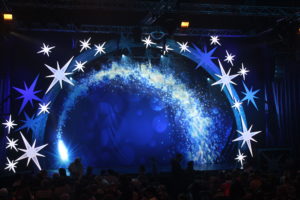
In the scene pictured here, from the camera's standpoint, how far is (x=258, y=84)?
11.9 metres

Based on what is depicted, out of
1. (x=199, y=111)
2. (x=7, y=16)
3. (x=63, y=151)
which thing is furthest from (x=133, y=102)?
(x=7, y=16)

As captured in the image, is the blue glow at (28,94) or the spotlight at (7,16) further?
the blue glow at (28,94)

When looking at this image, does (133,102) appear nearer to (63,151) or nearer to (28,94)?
(63,151)

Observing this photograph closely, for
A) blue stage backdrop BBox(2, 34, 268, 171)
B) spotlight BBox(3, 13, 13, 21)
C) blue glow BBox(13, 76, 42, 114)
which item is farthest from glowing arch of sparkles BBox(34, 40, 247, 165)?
spotlight BBox(3, 13, 13, 21)

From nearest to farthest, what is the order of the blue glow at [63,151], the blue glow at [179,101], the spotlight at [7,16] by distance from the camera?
the spotlight at [7,16] < the blue glow at [63,151] < the blue glow at [179,101]

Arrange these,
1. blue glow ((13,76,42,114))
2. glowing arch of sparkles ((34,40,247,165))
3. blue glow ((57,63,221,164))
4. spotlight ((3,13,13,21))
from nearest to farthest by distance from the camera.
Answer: spotlight ((3,13,13,21)) → blue glow ((13,76,42,114)) → glowing arch of sparkles ((34,40,247,165)) → blue glow ((57,63,221,164))

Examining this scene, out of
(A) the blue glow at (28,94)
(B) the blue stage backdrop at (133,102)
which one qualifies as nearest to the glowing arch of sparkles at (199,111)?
(B) the blue stage backdrop at (133,102)

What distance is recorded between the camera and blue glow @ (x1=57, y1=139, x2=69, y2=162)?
34.4ft

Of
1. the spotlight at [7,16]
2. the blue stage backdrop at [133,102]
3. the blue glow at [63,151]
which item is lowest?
the blue glow at [63,151]

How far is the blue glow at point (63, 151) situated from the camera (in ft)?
34.4

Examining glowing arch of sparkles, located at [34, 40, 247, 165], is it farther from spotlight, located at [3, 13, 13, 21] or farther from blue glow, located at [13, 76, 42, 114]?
spotlight, located at [3, 13, 13, 21]

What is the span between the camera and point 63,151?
10547 mm

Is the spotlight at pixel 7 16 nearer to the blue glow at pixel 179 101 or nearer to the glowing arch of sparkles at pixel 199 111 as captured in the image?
the glowing arch of sparkles at pixel 199 111

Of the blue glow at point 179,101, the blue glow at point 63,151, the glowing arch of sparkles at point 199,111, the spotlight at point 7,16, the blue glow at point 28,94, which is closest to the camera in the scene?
the spotlight at point 7,16
